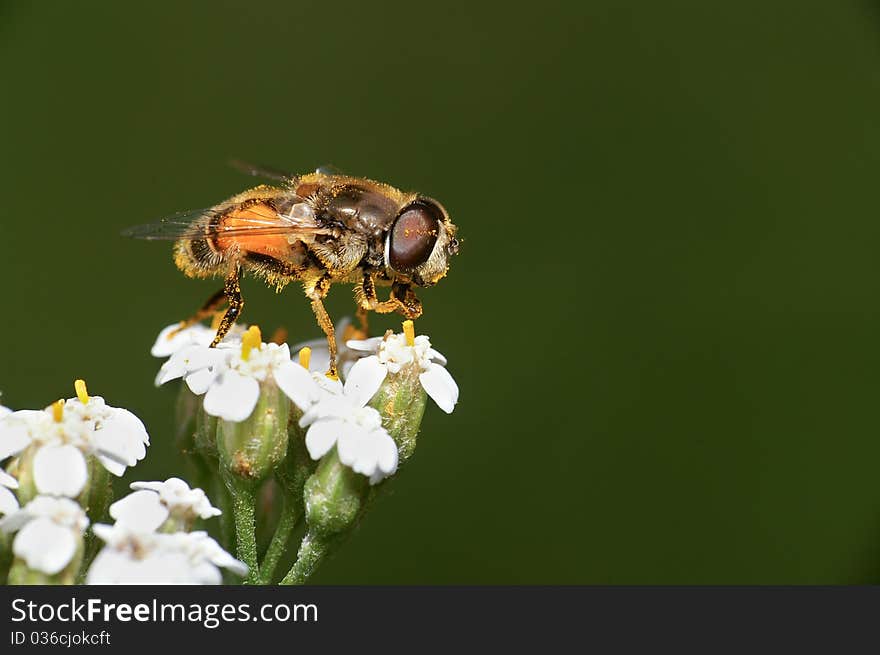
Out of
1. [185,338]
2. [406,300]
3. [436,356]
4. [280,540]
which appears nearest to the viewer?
[280,540]

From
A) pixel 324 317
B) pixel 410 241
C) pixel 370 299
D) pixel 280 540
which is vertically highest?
pixel 410 241

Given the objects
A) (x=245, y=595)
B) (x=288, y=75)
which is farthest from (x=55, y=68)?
(x=245, y=595)

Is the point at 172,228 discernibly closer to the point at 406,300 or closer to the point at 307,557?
the point at 406,300

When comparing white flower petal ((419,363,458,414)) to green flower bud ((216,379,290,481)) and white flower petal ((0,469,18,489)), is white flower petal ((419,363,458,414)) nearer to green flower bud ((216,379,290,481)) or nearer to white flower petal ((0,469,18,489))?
green flower bud ((216,379,290,481))

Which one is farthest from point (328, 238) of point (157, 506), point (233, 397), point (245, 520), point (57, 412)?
point (157, 506)

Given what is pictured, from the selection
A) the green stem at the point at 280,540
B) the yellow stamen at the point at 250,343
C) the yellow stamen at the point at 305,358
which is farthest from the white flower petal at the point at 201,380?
the green stem at the point at 280,540

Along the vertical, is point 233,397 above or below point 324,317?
below

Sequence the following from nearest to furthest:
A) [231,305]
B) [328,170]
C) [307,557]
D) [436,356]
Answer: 1. [307,557]
2. [436,356]
3. [231,305]
4. [328,170]

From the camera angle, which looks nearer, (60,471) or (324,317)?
(60,471)

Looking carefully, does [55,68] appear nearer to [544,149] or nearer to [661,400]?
[544,149]
